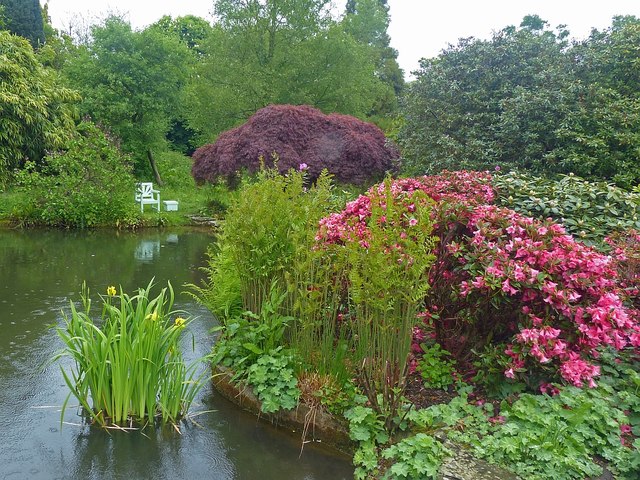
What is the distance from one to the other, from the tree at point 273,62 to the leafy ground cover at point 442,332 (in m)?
11.7

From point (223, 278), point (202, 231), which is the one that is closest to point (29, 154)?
point (202, 231)

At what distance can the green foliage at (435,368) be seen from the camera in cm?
292

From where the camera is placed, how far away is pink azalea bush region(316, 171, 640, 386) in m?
2.44

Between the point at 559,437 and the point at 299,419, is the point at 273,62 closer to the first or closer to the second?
the point at 299,419

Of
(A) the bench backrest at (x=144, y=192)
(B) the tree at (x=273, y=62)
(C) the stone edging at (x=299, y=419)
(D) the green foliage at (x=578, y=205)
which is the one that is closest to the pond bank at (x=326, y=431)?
(C) the stone edging at (x=299, y=419)

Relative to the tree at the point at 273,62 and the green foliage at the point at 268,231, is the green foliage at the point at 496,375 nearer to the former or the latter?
the green foliage at the point at 268,231

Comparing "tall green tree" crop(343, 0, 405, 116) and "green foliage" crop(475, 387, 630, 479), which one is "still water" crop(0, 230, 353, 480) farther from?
"tall green tree" crop(343, 0, 405, 116)

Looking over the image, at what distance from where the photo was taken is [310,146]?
9.84m

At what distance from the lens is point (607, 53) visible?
6496mm

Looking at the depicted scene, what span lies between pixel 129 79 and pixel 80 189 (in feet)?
19.5

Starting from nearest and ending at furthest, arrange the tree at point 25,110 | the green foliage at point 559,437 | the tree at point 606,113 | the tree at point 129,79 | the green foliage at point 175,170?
the green foliage at point 559,437 < the tree at point 606,113 < the tree at point 25,110 < the tree at point 129,79 < the green foliage at point 175,170

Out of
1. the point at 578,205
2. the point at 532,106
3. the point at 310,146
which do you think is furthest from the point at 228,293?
the point at 310,146

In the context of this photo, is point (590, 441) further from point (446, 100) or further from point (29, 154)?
point (29, 154)

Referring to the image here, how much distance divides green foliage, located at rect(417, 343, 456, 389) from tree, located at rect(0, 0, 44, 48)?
2001 centimetres
